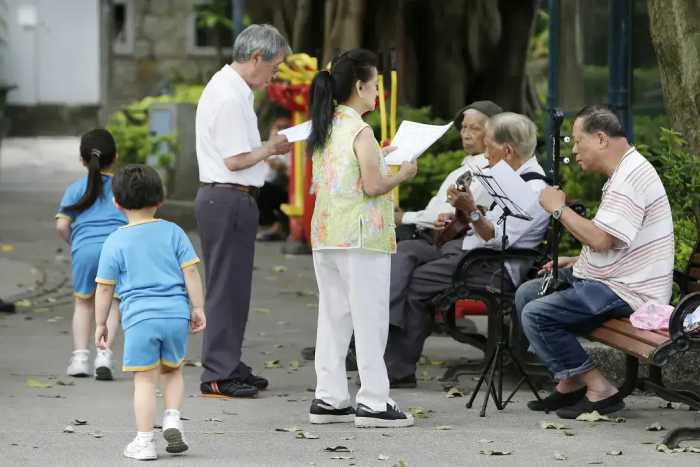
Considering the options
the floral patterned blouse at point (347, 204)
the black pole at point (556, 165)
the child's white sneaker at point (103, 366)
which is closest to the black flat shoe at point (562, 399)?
the black pole at point (556, 165)

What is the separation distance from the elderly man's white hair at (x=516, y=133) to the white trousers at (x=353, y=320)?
1.44 metres

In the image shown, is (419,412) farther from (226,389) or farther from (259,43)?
(259,43)

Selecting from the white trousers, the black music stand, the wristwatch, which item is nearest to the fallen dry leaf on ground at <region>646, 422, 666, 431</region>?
the black music stand

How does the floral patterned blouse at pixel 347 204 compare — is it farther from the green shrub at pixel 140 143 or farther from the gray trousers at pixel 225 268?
the green shrub at pixel 140 143

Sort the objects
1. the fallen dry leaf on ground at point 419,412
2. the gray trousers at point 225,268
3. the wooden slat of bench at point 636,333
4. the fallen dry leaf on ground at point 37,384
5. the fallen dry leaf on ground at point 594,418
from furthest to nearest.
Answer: the fallen dry leaf on ground at point 37,384
the gray trousers at point 225,268
the fallen dry leaf on ground at point 419,412
the fallen dry leaf on ground at point 594,418
the wooden slat of bench at point 636,333

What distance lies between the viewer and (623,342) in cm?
793

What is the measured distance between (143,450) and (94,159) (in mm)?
2847

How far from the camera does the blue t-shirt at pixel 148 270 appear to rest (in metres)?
7.32

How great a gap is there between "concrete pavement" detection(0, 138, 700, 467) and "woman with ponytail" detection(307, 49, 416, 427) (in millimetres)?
207

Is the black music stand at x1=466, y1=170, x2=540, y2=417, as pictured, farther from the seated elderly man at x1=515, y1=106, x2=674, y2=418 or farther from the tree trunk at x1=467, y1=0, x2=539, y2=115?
the tree trunk at x1=467, y1=0, x2=539, y2=115

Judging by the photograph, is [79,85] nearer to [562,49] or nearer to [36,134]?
[36,134]

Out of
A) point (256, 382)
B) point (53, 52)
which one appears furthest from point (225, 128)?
point (53, 52)

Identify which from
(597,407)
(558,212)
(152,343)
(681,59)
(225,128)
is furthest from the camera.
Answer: (681,59)

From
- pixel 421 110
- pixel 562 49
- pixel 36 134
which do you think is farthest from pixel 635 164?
pixel 36 134
